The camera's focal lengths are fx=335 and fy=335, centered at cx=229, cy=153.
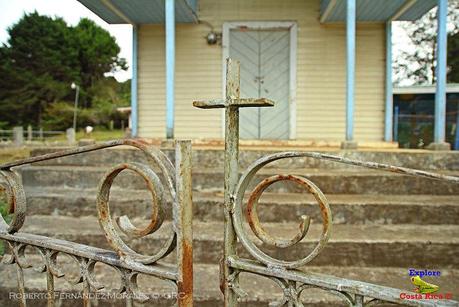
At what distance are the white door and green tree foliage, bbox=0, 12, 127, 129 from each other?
1268 inches

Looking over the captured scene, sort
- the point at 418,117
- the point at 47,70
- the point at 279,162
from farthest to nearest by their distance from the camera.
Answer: the point at 47,70 → the point at 418,117 → the point at 279,162

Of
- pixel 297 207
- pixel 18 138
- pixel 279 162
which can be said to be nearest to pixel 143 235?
pixel 297 207

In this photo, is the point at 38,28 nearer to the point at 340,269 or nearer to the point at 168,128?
the point at 168,128

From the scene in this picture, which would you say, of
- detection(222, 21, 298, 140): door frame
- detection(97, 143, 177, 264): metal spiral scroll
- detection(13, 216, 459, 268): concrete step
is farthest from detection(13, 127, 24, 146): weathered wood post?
detection(97, 143, 177, 264): metal spiral scroll

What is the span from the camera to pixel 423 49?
76.9ft

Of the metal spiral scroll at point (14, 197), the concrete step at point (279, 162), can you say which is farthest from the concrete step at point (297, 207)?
the metal spiral scroll at point (14, 197)

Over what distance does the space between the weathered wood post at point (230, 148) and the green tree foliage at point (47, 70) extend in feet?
122

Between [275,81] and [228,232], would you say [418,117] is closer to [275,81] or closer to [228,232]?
[275,81]

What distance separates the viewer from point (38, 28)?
38.1 meters

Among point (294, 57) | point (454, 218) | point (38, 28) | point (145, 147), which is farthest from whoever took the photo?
point (38, 28)

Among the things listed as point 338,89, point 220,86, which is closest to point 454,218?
point 338,89

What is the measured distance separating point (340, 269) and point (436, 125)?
3.40 meters

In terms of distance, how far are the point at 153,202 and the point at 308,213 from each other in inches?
80.7

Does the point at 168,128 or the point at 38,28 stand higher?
the point at 38,28
